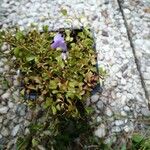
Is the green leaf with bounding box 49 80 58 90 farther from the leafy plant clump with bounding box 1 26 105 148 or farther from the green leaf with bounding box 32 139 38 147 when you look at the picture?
the green leaf with bounding box 32 139 38 147

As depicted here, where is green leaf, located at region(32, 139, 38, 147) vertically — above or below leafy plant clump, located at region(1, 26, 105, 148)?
below

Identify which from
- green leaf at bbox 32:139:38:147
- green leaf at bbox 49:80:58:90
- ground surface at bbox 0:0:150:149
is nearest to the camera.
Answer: green leaf at bbox 49:80:58:90

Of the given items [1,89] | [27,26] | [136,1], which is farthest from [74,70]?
[136,1]

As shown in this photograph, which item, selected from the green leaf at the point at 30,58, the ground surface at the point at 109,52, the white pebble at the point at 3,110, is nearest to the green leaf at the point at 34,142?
the ground surface at the point at 109,52

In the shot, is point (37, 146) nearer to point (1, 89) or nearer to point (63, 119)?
point (63, 119)

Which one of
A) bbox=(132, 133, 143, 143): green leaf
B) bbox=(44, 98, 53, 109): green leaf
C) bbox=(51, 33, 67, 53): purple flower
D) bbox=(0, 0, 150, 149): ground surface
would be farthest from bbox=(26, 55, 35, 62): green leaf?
bbox=(132, 133, 143, 143): green leaf

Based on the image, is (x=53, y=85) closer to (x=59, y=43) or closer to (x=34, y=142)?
(x=59, y=43)

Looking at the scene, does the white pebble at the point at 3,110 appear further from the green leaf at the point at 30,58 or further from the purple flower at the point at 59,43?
the purple flower at the point at 59,43
